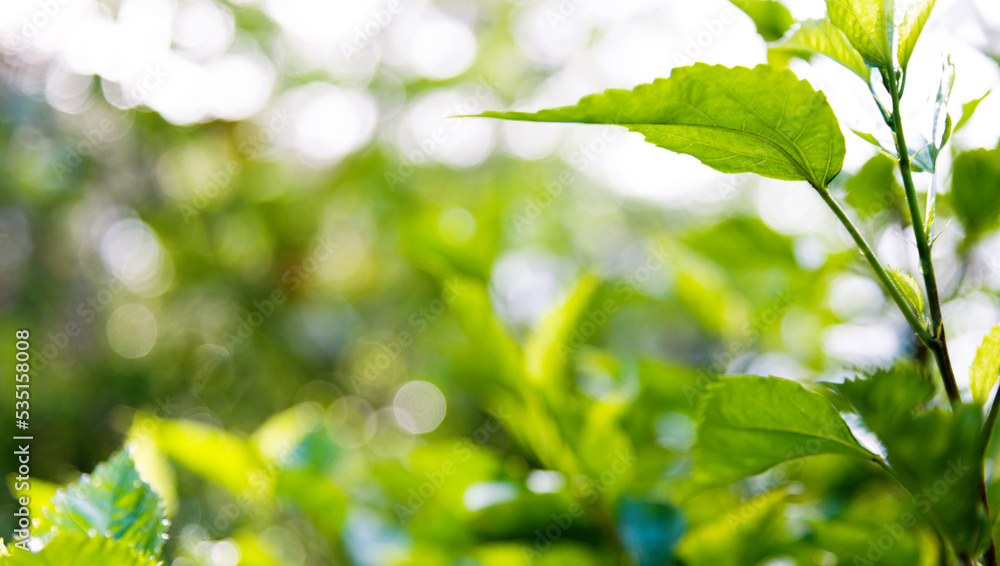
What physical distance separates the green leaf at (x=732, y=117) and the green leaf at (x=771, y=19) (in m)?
0.15

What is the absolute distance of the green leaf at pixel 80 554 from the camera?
27 centimetres

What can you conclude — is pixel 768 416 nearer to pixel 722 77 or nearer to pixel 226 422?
pixel 722 77

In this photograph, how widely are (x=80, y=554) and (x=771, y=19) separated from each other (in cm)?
47

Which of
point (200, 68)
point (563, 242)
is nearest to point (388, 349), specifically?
point (563, 242)

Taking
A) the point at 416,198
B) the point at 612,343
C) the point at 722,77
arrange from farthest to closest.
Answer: the point at 416,198, the point at 612,343, the point at 722,77

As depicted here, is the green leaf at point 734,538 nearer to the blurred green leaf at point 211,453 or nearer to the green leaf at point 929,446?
the green leaf at point 929,446

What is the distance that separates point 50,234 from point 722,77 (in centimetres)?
202

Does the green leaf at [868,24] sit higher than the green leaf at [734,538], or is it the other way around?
the green leaf at [868,24]

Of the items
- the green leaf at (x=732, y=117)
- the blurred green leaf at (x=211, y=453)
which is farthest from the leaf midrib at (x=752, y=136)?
the blurred green leaf at (x=211, y=453)

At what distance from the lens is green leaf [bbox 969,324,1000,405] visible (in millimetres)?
287

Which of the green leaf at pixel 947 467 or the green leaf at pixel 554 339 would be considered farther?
the green leaf at pixel 554 339

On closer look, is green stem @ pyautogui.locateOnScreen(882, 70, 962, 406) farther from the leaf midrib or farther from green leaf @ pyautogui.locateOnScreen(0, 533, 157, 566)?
green leaf @ pyautogui.locateOnScreen(0, 533, 157, 566)

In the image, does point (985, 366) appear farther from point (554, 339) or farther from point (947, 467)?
point (554, 339)

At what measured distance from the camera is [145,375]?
5.98 ft
